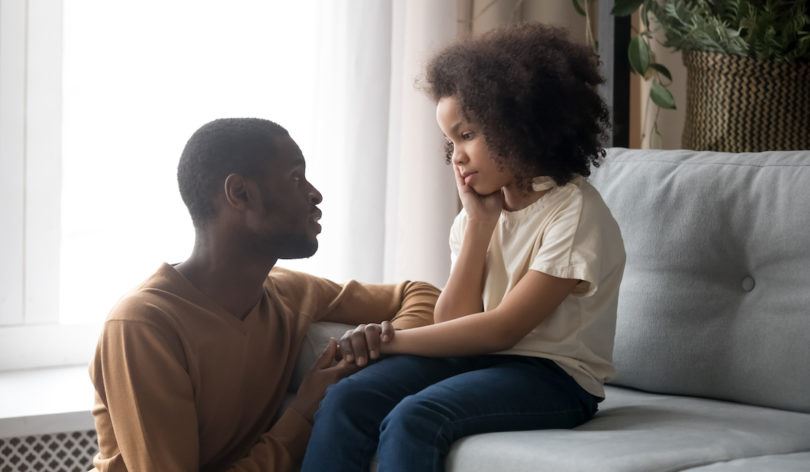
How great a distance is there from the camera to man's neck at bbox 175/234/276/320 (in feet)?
5.48

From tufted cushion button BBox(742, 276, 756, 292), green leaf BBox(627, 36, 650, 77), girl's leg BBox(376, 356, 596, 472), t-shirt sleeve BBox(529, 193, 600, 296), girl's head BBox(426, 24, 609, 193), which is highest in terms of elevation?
green leaf BBox(627, 36, 650, 77)

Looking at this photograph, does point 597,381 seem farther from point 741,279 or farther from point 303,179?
point 303,179

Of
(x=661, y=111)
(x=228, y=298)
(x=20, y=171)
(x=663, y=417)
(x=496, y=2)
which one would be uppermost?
(x=496, y=2)

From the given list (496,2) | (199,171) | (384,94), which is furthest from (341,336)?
(496,2)

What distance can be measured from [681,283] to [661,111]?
119 centimetres

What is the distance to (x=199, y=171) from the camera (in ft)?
5.48

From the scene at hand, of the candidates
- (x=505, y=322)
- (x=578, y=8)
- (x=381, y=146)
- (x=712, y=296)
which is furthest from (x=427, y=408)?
(x=578, y=8)

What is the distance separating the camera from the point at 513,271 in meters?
1.67

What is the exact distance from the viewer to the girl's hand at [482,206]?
66.8 inches

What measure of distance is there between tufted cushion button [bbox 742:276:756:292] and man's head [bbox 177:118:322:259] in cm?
69

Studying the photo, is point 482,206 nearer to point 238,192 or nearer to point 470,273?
point 470,273

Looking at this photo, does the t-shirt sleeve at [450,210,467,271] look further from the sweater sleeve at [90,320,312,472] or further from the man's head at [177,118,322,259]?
the sweater sleeve at [90,320,312,472]

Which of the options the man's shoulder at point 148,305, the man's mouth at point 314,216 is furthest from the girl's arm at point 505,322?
the man's shoulder at point 148,305

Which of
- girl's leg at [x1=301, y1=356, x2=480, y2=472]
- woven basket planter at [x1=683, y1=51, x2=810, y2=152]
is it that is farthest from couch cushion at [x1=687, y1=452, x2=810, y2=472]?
woven basket planter at [x1=683, y1=51, x2=810, y2=152]
